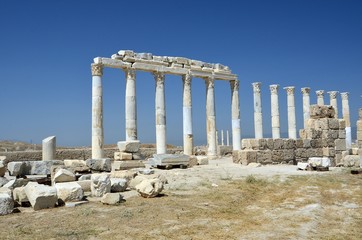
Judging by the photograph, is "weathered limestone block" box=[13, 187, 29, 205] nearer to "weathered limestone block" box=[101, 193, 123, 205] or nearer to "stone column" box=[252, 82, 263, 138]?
"weathered limestone block" box=[101, 193, 123, 205]

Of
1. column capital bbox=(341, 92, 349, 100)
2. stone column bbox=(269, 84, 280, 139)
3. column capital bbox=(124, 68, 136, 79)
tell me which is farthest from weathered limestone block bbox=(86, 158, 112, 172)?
column capital bbox=(341, 92, 349, 100)

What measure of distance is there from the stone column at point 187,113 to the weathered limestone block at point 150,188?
18805 millimetres

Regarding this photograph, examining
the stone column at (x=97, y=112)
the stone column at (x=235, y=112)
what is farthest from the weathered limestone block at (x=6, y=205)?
the stone column at (x=235, y=112)

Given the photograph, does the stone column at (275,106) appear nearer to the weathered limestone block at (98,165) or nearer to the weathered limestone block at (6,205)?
the weathered limestone block at (98,165)

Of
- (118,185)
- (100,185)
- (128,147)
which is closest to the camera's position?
(100,185)

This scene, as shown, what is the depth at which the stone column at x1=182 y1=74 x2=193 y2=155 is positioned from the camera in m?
30.1

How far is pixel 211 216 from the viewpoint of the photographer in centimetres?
870

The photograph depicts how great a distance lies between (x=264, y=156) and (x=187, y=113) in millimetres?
10313

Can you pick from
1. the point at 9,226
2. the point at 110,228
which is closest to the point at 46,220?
the point at 9,226

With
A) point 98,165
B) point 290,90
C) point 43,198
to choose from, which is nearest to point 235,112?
point 290,90

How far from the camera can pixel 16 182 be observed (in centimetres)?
1169

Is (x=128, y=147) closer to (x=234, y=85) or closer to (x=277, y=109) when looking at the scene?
(x=234, y=85)

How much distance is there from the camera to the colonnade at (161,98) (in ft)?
84.3

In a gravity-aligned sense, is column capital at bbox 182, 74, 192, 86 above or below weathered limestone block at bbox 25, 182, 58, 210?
above
